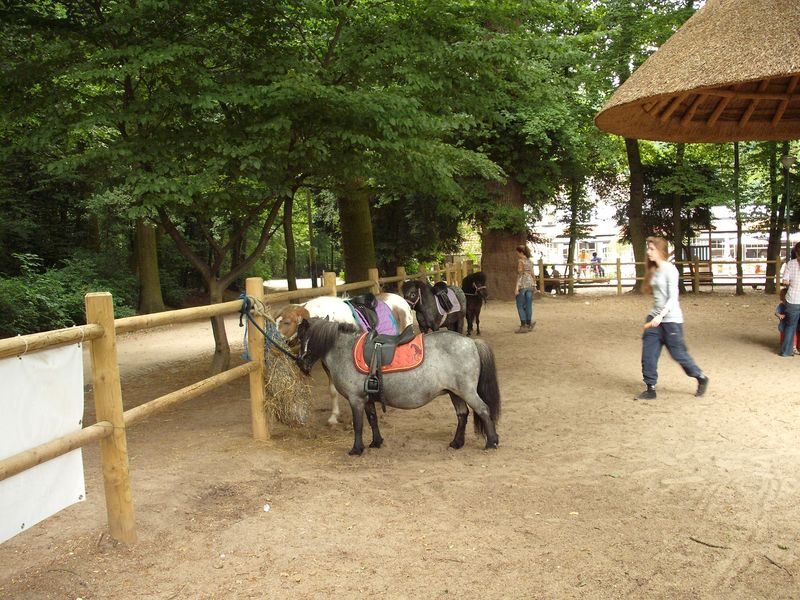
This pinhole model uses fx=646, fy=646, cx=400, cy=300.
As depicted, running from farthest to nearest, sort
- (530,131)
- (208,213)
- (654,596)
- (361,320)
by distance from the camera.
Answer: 1. (530,131)
2. (208,213)
3. (361,320)
4. (654,596)

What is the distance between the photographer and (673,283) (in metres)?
6.79

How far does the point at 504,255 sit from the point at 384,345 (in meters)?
14.4

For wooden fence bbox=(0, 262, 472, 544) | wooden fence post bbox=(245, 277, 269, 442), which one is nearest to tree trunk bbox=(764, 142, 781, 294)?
wooden fence post bbox=(245, 277, 269, 442)

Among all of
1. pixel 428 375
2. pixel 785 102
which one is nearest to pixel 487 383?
pixel 428 375

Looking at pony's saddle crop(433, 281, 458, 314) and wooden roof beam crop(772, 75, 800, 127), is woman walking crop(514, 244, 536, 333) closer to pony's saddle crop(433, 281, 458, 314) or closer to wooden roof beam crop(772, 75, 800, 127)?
pony's saddle crop(433, 281, 458, 314)

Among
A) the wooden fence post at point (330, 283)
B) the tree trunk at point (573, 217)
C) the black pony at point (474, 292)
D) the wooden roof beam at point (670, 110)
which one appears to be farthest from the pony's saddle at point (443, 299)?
the tree trunk at point (573, 217)

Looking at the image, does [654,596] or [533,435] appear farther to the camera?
[533,435]

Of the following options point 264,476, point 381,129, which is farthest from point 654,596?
point 381,129

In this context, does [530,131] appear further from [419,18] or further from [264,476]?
[264,476]

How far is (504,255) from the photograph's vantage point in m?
19.2

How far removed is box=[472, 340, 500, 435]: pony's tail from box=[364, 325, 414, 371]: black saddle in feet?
1.92

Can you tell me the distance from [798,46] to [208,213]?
7.22 metres

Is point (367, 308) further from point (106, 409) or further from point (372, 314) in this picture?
point (106, 409)

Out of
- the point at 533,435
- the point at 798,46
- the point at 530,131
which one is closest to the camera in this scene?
the point at 533,435
